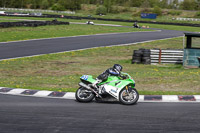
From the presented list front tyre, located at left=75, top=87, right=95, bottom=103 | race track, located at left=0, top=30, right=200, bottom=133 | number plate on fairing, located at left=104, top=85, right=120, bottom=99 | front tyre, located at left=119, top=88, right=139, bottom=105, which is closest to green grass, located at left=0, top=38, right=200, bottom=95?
front tyre, located at left=119, top=88, right=139, bottom=105

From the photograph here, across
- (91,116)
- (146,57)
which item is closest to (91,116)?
(91,116)

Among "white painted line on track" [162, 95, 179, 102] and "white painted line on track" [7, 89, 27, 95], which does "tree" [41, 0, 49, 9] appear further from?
"white painted line on track" [162, 95, 179, 102]

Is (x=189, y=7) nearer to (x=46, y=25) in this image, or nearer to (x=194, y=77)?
(x=46, y=25)

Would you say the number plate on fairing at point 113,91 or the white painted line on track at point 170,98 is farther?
the white painted line on track at point 170,98

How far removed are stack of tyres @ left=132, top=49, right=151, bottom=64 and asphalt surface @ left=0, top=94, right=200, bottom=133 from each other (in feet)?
A: 34.9

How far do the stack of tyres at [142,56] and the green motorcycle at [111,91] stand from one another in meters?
10.3

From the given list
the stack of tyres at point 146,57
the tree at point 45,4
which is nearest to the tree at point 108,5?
the tree at point 45,4

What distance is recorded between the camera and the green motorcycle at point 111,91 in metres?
10.1

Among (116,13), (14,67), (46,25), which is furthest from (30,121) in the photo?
(116,13)

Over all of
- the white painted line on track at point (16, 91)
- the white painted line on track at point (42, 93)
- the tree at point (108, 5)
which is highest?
the tree at point (108, 5)

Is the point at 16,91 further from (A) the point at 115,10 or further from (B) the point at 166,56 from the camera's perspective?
(A) the point at 115,10

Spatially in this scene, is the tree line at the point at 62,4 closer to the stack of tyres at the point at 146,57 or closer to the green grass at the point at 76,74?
the green grass at the point at 76,74

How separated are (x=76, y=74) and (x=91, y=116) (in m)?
7.94

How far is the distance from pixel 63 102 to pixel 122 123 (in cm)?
286
